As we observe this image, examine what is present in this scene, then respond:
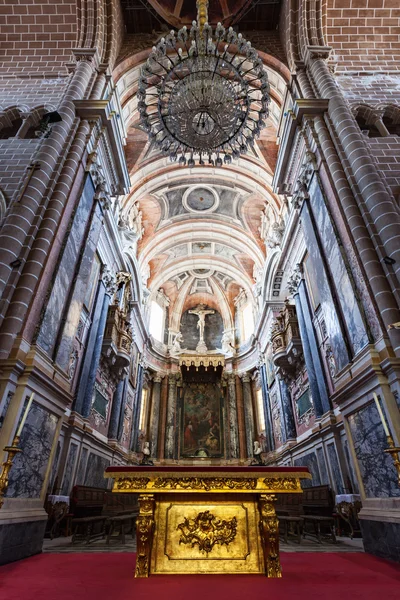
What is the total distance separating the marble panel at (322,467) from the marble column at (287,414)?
10.2 ft

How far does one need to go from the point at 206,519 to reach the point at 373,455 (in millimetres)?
2834

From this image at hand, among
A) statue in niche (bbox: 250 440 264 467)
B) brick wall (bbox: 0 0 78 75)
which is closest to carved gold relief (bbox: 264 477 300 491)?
brick wall (bbox: 0 0 78 75)

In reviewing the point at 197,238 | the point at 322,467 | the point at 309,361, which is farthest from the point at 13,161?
the point at 197,238

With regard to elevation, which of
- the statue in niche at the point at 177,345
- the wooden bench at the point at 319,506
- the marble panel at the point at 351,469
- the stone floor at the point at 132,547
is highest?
the statue in niche at the point at 177,345

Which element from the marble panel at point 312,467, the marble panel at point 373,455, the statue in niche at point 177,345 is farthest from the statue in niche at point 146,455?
the marble panel at point 373,455

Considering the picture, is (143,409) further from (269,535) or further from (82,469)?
(269,535)

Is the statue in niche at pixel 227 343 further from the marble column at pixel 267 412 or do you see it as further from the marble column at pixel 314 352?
the marble column at pixel 314 352

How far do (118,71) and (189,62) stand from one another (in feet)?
16.7

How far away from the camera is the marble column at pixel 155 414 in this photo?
1751cm

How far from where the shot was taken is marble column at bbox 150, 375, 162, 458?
57.5ft

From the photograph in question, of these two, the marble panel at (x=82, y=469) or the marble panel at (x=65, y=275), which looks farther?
the marble panel at (x=82, y=469)

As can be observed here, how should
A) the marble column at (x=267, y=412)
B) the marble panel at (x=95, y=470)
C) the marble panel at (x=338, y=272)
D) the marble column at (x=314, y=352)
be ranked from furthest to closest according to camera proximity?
the marble column at (x=267, y=412), the marble panel at (x=95, y=470), the marble column at (x=314, y=352), the marble panel at (x=338, y=272)

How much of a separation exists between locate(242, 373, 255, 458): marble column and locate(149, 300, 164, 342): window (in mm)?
5707

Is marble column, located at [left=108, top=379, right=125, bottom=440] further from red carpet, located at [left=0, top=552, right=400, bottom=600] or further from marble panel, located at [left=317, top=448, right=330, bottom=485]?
red carpet, located at [left=0, top=552, right=400, bottom=600]
